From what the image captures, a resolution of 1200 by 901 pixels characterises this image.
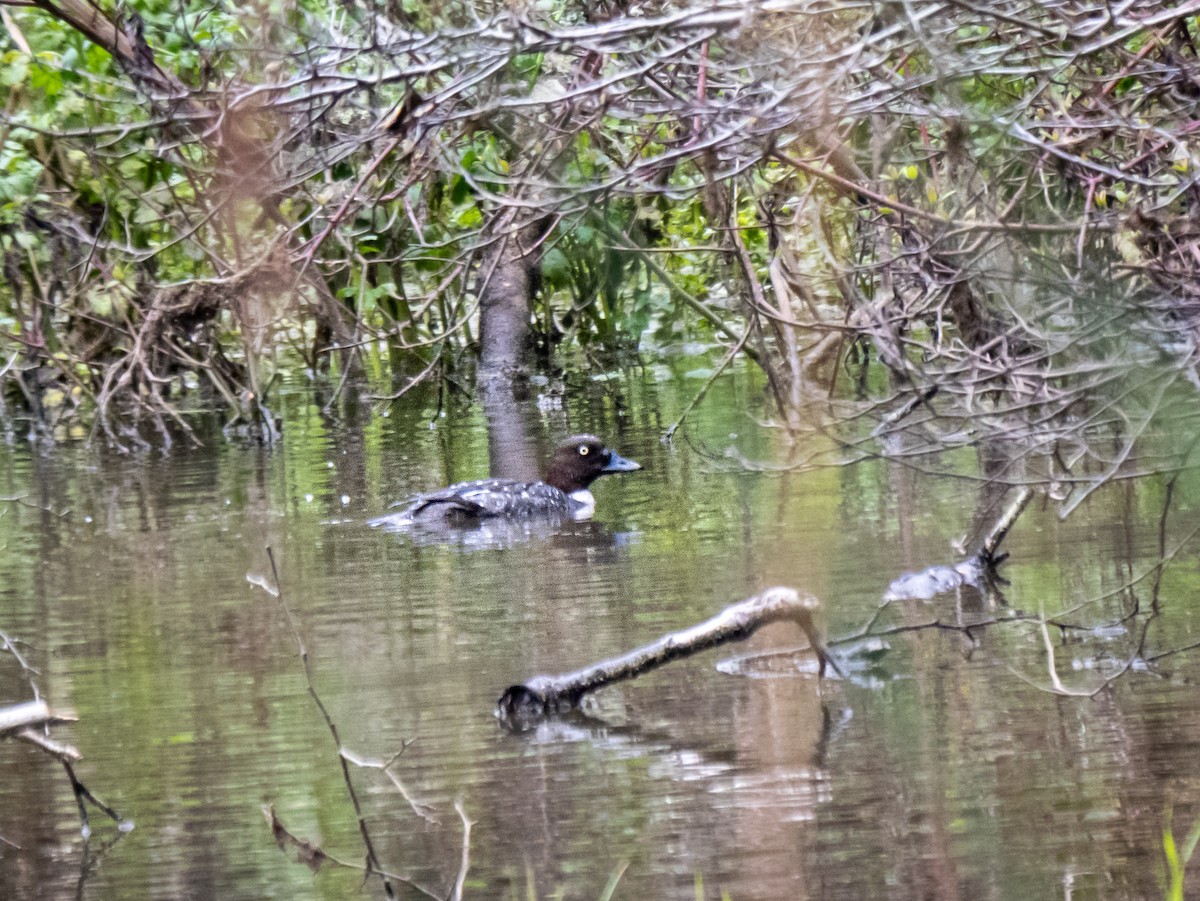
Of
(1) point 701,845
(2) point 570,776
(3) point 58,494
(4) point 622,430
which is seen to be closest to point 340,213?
(2) point 570,776

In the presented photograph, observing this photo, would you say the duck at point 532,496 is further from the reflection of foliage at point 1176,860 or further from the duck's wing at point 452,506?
the reflection of foliage at point 1176,860

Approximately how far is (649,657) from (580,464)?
18.8 feet

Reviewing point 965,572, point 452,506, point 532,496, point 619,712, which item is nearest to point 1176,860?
point 619,712

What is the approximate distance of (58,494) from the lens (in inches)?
477

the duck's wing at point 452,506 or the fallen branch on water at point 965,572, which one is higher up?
the duck's wing at point 452,506

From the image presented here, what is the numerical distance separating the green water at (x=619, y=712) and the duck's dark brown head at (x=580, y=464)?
3.53ft

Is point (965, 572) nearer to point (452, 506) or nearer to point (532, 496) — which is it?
point (452, 506)

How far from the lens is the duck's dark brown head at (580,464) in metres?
11.6

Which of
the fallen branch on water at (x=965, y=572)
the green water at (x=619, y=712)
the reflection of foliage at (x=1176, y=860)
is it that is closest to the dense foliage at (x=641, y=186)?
the fallen branch on water at (x=965, y=572)

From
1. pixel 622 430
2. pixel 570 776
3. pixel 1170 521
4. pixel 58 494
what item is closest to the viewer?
pixel 570 776

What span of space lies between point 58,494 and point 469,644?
5.72 m

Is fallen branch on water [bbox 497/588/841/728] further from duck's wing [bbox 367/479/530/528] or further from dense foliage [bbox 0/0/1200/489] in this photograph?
duck's wing [bbox 367/479/530/528]

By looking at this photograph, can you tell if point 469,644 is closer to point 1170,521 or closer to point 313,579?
point 313,579

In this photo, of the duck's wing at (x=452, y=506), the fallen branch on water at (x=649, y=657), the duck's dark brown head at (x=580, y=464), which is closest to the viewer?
the fallen branch on water at (x=649, y=657)
